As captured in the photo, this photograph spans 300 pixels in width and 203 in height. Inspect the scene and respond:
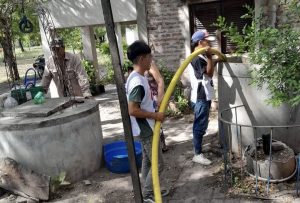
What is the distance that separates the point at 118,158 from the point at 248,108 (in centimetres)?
189

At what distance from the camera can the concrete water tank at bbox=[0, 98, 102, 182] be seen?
4473 millimetres

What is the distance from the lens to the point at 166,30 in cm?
779

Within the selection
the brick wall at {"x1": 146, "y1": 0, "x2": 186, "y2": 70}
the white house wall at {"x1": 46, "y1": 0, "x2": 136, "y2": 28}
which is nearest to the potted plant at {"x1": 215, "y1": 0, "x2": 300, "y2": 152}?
the brick wall at {"x1": 146, "y1": 0, "x2": 186, "y2": 70}

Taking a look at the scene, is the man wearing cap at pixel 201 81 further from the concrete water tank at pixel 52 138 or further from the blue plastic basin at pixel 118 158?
the concrete water tank at pixel 52 138

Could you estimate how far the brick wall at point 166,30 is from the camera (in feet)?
25.1

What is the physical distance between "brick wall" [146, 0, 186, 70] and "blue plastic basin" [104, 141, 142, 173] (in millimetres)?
3147

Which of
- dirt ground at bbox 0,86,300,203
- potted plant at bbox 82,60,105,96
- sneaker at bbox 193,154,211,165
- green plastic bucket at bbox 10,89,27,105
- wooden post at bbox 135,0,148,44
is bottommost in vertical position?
dirt ground at bbox 0,86,300,203

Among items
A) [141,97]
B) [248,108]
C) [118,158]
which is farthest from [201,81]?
[118,158]

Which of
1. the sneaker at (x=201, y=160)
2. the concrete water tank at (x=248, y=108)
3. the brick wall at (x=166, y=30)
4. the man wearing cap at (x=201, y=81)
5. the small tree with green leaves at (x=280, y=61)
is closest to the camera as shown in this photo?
the small tree with green leaves at (x=280, y=61)

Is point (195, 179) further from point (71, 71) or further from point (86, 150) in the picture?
point (71, 71)

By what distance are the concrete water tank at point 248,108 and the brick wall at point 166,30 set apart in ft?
9.69

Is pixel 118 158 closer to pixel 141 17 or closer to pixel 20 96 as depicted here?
pixel 20 96

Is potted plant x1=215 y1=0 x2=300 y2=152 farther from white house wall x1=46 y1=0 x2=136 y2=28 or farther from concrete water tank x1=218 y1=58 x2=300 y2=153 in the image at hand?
white house wall x1=46 y1=0 x2=136 y2=28

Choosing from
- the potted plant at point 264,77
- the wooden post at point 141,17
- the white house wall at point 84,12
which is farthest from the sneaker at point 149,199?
the white house wall at point 84,12
